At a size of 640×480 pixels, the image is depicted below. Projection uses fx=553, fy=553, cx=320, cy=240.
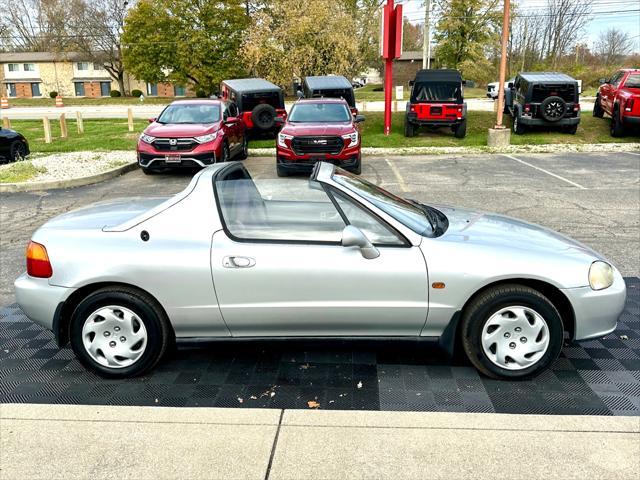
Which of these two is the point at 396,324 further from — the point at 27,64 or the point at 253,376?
the point at 27,64

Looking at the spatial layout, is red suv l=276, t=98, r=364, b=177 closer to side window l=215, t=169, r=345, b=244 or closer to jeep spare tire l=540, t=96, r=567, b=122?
side window l=215, t=169, r=345, b=244

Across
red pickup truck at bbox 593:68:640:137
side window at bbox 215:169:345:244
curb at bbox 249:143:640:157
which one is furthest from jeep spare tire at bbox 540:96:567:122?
side window at bbox 215:169:345:244

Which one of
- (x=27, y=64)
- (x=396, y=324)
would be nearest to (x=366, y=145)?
(x=396, y=324)

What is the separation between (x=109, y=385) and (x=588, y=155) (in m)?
15.1

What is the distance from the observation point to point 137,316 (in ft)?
11.9

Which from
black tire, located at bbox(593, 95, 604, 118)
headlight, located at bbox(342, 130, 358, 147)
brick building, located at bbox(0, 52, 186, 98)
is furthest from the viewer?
brick building, located at bbox(0, 52, 186, 98)

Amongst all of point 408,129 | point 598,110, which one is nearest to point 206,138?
point 408,129

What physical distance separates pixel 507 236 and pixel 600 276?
638 millimetres

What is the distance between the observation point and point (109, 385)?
3.71 m

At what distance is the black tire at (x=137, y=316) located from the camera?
3.61m

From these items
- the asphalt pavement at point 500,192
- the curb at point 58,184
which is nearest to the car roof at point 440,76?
the asphalt pavement at point 500,192

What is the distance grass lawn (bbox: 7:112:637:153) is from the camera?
1736 cm

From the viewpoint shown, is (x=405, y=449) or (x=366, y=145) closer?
(x=405, y=449)

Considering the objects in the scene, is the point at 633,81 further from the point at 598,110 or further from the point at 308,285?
the point at 308,285
